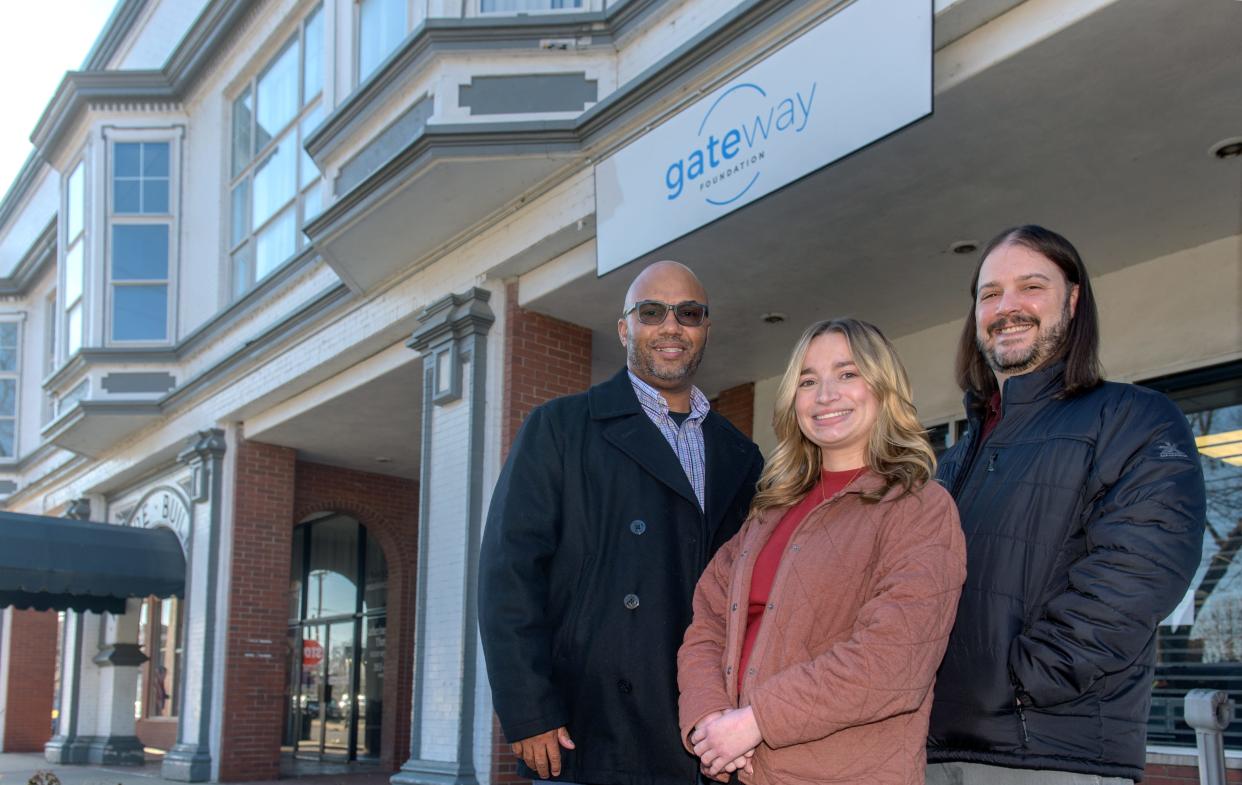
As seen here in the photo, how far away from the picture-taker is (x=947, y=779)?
2441mm

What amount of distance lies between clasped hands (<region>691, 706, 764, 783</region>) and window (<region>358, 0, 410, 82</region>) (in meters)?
7.48

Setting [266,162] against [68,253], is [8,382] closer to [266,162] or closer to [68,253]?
[68,253]

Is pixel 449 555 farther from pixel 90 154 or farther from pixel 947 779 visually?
pixel 90 154

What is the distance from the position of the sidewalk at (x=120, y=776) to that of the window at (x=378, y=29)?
7.54m

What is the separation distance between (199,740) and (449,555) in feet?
18.5

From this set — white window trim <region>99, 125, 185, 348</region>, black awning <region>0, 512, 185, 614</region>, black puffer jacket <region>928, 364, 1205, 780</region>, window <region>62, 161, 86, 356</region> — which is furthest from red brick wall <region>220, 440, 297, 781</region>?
black puffer jacket <region>928, 364, 1205, 780</region>

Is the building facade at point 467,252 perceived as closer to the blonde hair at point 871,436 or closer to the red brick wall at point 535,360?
the red brick wall at point 535,360

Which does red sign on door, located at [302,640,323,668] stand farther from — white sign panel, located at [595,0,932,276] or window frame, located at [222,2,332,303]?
white sign panel, located at [595,0,932,276]

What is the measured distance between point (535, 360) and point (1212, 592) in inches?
186

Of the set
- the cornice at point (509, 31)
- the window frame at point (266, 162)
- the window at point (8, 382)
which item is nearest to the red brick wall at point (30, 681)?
the window at point (8, 382)

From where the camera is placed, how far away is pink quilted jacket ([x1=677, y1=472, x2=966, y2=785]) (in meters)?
2.17

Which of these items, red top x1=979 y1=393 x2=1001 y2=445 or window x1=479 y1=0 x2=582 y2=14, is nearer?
red top x1=979 y1=393 x2=1001 y2=445

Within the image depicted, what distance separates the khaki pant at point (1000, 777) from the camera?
2.23m

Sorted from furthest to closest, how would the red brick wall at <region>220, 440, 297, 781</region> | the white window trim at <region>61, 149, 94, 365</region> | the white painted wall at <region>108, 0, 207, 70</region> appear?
the white painted wall at <region>108, 0, 207, 70</region>, the white window trim at <region>61, 149, 94, 365</region>, the red brick wall at <region>220, 440, 297, 781</region>
